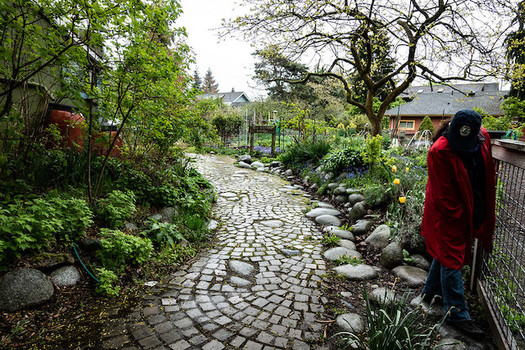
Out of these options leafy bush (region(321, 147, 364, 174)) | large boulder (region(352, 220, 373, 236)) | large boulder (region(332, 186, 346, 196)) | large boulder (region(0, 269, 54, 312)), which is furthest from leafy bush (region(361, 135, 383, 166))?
large boulder (region(0, 269, 54, 312))

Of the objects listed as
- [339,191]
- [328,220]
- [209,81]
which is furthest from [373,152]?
[209,81]

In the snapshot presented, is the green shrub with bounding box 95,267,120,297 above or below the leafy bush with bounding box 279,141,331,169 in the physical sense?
below

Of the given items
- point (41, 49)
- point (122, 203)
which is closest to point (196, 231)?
point (122, 203)

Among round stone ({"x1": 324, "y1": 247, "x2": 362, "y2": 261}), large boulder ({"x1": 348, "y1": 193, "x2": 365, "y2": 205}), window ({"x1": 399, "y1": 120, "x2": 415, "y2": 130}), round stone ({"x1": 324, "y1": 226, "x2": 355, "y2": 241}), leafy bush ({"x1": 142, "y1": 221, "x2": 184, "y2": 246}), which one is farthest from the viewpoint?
window ({"x1": 399, "y1": 120, "x2": 415, "y2": 130})

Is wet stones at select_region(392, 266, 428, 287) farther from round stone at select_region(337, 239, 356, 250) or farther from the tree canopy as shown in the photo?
the tree canopy

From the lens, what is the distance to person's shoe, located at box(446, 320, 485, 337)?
84.1 inches

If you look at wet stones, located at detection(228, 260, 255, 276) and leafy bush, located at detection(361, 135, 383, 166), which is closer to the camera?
wet stones, located at detection(228, 260, 255, 276)

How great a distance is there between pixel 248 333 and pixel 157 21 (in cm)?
326

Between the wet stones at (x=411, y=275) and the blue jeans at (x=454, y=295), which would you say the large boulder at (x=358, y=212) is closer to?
the wet stones at (x=411, y=275)

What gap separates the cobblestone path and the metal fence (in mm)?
1322

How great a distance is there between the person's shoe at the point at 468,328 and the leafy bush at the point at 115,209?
347cm

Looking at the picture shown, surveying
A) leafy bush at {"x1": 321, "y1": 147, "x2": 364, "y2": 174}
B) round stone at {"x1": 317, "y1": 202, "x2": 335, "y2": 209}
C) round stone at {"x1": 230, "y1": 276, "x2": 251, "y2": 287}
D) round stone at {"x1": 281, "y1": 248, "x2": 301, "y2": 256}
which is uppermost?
leafy bush at {"x1": 321, "y1": 147, "x2": 364, "y2": 174}

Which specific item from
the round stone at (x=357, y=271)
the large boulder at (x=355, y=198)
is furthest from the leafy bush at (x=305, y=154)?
the round stone at (x=357, y=271)

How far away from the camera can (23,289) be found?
7.37 ft
